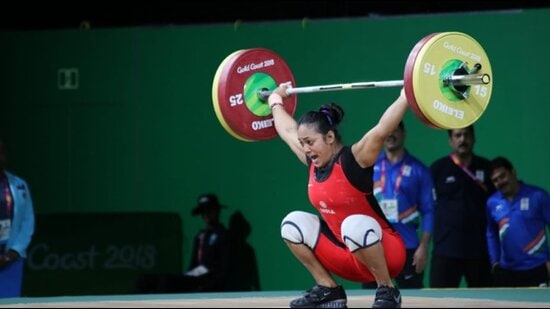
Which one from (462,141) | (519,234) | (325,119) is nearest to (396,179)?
(462,141)

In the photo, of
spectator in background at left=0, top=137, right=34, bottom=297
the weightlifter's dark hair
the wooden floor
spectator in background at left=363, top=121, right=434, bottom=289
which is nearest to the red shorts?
the wooden floor

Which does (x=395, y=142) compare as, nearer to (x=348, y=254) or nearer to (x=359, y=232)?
(x=348, y=254)

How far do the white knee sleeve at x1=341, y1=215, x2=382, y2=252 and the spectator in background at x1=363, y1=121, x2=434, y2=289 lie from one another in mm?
2435

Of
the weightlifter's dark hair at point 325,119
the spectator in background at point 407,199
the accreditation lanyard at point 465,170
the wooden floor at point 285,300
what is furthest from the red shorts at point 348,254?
the accreditation lanyard at point 465,170

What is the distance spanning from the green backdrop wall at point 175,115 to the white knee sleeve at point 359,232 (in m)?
3.63

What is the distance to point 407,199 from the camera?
813 centimetres

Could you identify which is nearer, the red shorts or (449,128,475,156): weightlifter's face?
the red shorts

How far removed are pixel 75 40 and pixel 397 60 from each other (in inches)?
101

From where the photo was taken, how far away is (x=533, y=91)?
29.5 feet

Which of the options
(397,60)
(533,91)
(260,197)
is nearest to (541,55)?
(533,91)

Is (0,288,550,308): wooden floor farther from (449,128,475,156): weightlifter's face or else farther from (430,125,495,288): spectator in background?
(449,128,475,156): weightlifter's face

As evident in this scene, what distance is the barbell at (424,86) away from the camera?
5801 millimetres

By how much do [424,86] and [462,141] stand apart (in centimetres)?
269

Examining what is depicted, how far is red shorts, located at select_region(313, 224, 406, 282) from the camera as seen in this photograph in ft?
19.2
